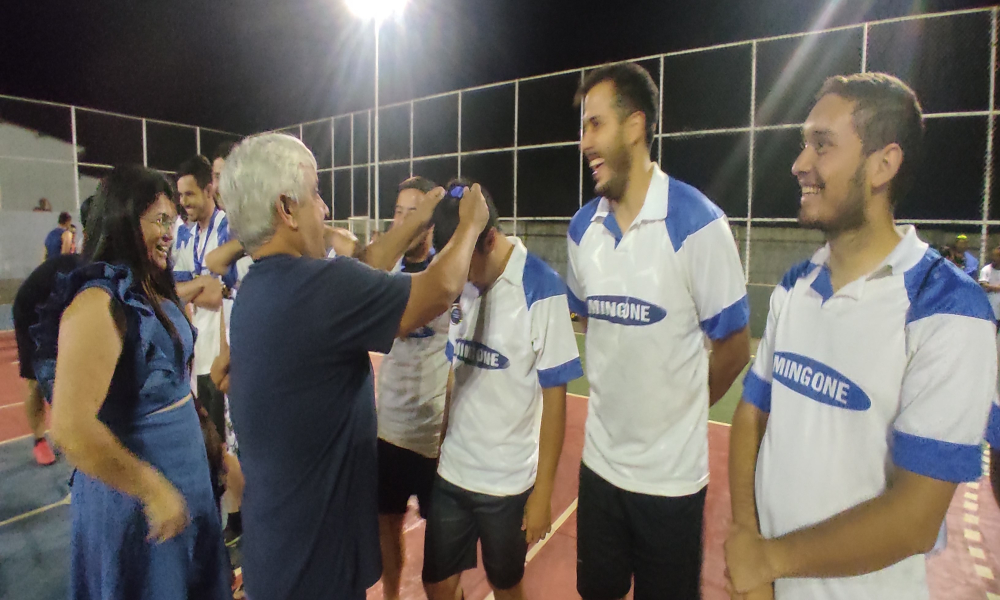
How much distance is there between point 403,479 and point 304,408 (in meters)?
1.27

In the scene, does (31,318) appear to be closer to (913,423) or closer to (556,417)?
(556,417)

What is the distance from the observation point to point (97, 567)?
5.51 ft

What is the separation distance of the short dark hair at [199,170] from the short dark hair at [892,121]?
3885 millimetres

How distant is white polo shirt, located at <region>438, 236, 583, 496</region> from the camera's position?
6.64ft

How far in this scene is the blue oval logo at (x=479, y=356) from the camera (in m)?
2.04

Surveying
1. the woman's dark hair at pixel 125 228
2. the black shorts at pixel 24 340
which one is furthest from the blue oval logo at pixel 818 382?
the black shorts at pixel 24 340

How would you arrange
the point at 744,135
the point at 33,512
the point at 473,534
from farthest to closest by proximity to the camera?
the point at 744,135
the point at 33,512
the point at 473,534

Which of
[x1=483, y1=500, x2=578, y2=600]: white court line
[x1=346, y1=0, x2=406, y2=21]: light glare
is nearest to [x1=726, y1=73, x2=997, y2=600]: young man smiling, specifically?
[x1=483, y1=500, x2=578, y2=600]: white court line

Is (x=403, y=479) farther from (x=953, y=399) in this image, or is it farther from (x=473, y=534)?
(x=953, y=399)

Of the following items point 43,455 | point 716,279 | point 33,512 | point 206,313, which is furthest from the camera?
point 43,455

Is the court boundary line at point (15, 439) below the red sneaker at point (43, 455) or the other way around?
below

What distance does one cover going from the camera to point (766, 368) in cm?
146

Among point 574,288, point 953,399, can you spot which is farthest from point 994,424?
point 574,288

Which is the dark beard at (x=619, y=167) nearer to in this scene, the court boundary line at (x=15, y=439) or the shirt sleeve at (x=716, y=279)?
the shirt sleeve at (x=716, y=279)
